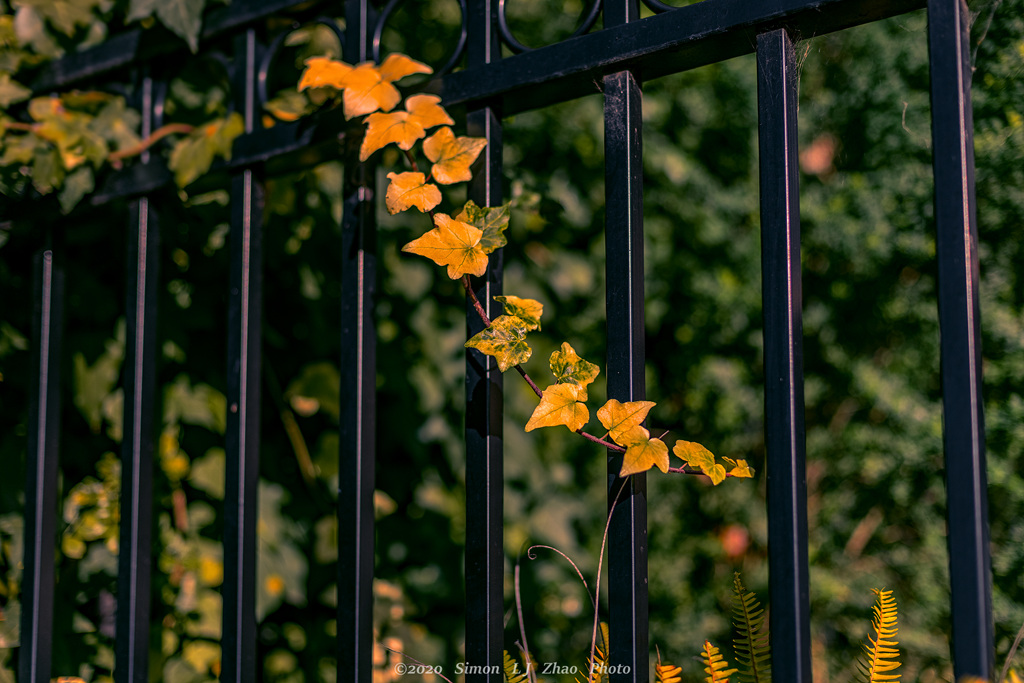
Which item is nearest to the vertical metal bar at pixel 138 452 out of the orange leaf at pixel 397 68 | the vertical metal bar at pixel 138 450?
the vertical metal bar at pixel 138 450

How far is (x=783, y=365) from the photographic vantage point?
0.64 m

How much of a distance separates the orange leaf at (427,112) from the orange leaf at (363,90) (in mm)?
39

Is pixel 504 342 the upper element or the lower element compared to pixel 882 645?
upper

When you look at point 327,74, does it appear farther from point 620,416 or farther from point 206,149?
point 620,416

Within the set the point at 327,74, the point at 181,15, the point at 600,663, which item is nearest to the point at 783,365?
the point at 600,663

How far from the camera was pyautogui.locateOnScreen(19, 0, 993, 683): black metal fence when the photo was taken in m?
0.58

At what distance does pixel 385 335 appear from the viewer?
1.70m

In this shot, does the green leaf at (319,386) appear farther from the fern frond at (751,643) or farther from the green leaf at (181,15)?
the fern frond at (751,643)

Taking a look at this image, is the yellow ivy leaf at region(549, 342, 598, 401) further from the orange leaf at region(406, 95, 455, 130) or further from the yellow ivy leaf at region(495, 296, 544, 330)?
the orange leaf at region(406, 95, 455, 130)

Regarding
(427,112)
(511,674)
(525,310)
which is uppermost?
(427,112)

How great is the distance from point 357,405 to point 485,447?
0.19 meters

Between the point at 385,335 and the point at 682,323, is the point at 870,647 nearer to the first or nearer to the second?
the point at 385,335

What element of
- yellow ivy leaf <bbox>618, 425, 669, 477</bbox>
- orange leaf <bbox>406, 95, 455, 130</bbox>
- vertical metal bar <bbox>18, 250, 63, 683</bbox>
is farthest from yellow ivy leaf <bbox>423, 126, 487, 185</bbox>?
vertical metal bar <bbox>18, 250, 63, 683</bbox>

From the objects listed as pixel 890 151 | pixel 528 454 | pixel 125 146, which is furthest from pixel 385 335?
pixel 890 151
